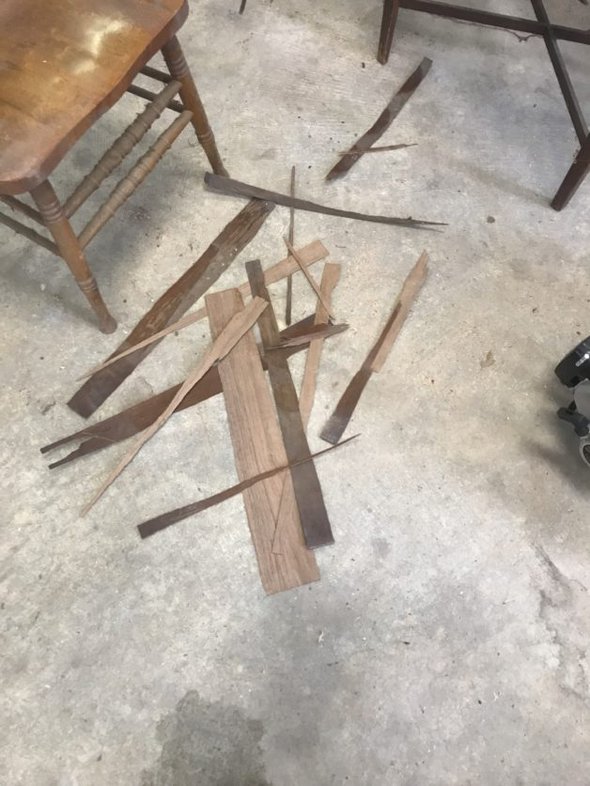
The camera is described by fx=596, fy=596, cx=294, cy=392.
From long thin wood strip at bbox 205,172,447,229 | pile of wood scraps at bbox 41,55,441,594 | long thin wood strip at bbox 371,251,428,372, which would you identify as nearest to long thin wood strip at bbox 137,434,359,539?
pile of wood scraps at bbox 41,55,441,594

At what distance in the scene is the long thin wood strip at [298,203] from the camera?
1985mm

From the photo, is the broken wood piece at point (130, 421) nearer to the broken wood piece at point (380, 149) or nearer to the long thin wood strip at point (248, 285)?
the long thin wood strip at point (248, 285)

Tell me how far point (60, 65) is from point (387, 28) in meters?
1.33

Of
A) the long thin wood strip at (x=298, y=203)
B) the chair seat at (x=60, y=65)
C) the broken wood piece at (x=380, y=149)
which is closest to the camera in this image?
the chair seat at (x=60, y=65)

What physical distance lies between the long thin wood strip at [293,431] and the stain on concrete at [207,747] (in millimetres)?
452

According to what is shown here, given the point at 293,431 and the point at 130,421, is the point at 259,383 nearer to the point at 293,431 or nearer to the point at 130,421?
the point at 293,431

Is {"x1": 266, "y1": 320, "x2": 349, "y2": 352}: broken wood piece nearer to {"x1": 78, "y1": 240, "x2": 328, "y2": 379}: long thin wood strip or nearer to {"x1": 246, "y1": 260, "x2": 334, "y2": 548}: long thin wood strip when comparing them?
{"x1": 246, "y1": 260, "x2": 334, "y2": 548}: long thin wood strip

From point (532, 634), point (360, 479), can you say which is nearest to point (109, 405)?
point (360, 479)

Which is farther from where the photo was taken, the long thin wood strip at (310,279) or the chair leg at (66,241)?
the long thin wood strip at (310,279)

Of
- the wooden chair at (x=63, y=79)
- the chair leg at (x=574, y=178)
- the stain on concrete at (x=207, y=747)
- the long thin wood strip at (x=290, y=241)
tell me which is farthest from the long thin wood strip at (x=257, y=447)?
the chair leg at (x=574, y=178)

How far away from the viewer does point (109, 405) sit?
1.72m

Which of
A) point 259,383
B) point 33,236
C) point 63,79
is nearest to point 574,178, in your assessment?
point 259,383

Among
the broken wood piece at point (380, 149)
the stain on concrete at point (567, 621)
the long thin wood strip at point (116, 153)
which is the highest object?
the long thin wood strip at point (116, 153)

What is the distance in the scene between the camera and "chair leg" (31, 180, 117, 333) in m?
1.36
